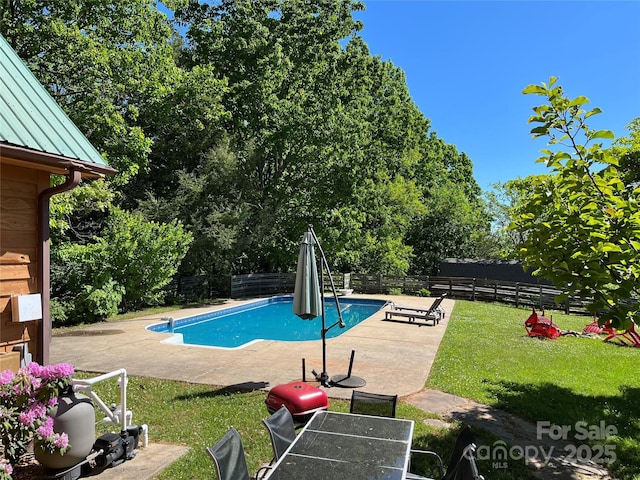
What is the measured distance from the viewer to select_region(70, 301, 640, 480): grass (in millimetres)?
4879

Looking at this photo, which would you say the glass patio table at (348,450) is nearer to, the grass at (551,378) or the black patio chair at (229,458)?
the black patio chair at (229,458)

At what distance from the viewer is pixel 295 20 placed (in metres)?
22.5

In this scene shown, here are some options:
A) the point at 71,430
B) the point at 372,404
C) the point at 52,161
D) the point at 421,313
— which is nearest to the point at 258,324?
the point at 421,313

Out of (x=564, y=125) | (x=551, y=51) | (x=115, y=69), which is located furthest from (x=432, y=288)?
(x=564, y=125)

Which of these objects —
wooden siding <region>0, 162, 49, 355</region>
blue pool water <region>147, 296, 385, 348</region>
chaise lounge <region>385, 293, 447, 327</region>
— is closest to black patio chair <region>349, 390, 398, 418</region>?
wooden siding <region>0, 162, 49, 355</region>

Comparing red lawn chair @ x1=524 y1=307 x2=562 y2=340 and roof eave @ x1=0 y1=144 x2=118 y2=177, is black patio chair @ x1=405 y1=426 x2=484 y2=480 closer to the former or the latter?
roof eave @ x1=0 y1=144 x2=118 y2=177

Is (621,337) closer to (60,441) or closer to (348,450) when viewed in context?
(348,450)

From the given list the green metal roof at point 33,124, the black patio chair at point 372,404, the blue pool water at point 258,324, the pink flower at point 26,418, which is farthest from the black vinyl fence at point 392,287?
the pink flower at point 26,418

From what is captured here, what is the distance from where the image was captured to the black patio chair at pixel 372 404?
15.0 ft

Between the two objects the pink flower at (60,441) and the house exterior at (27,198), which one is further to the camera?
the house exterior at (27,198)

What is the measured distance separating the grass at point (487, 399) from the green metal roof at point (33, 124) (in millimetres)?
3379

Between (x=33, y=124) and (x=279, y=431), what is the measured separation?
3.97 m

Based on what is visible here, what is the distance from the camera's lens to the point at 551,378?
793 cm

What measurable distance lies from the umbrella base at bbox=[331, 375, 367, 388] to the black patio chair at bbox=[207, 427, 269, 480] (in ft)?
13.2
